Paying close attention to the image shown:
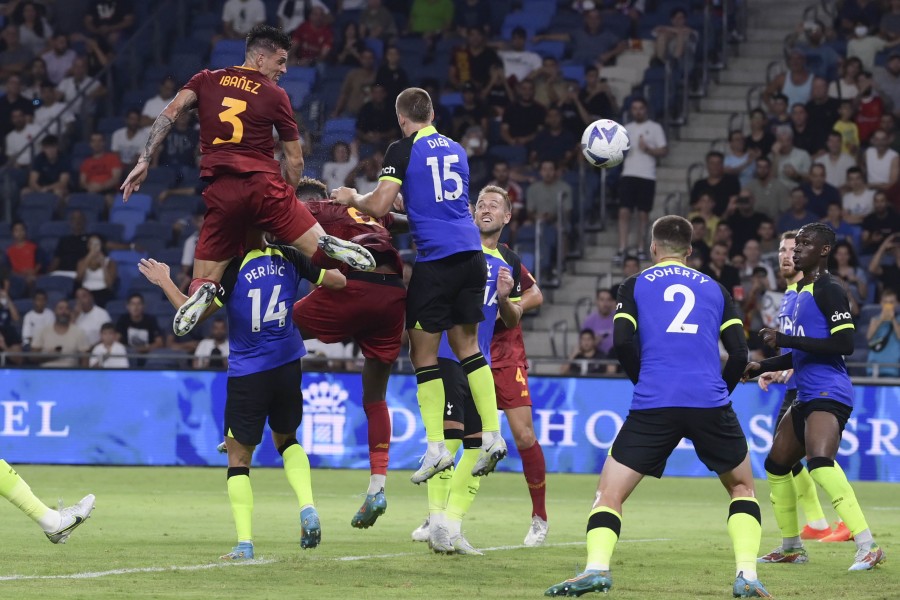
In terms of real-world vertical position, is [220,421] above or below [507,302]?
→ below

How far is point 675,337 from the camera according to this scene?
782cm

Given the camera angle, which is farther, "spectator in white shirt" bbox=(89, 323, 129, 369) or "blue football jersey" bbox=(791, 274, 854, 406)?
"spectator in white shirt" bbox=(89, 323, 129, 369)

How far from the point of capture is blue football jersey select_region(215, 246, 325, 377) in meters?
9.34

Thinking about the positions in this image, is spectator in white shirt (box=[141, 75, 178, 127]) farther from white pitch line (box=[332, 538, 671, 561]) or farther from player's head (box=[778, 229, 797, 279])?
player's head (box=[778, 229, 797, 279])

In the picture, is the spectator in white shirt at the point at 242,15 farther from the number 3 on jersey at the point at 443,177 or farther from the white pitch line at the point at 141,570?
the white pitch line at the point at 141,570

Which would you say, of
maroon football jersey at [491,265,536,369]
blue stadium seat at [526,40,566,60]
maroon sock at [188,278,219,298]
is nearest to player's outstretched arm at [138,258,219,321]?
maroon sock at [188,278,219,298]

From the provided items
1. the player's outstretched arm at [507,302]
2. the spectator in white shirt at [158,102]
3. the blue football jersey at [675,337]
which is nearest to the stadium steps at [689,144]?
the spectator in white shirt at [158,102]

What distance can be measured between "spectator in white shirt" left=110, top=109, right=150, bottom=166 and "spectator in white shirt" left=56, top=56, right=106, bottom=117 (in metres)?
1.68

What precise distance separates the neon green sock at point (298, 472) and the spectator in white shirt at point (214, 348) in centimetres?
905

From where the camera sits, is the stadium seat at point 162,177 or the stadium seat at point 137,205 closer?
the stadium seat at point 137,205

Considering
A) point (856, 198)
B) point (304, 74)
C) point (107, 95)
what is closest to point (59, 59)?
point (107, 95)

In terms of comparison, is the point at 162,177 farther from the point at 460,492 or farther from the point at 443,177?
the point at 443,177

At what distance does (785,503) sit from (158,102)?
1581 centimetres

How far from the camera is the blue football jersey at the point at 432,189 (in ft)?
31.2
